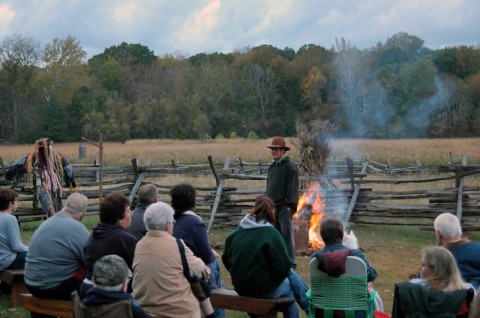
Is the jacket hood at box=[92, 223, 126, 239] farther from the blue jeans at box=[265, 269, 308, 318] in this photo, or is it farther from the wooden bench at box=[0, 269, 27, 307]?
the wooden bench at box=[0, 269, 27, 307]

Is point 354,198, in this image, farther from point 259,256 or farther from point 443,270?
point 443,270

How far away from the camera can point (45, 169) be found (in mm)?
11922

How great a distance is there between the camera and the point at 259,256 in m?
5.68

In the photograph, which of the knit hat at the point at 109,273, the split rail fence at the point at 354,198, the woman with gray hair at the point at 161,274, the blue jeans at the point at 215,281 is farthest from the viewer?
the split rail fence at the point at 354,198

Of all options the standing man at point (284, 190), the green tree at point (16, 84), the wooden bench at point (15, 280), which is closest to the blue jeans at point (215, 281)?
the wooden bench at point (15, 280)

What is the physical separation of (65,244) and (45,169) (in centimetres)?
638

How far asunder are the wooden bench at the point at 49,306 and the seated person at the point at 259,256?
4.51 feet

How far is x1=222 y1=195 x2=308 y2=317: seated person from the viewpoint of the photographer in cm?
567

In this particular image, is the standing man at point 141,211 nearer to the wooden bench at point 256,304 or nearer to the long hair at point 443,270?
the wooden bench at point 256,304

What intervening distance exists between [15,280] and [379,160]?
26052 millimetres

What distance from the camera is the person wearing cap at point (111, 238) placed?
5.43 m

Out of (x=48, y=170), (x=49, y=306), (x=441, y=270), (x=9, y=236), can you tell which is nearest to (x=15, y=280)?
(x=9, y=236)

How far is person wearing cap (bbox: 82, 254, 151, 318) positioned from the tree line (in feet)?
62.3

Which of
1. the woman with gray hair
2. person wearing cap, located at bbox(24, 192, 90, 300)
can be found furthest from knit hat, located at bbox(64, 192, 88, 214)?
the woman with gray hair
